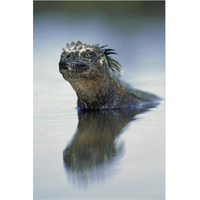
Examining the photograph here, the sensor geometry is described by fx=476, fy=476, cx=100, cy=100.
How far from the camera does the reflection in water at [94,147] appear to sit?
4.07 meters

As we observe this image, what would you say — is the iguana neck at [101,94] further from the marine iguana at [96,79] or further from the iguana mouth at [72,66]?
the iguana mouth at [72,66]

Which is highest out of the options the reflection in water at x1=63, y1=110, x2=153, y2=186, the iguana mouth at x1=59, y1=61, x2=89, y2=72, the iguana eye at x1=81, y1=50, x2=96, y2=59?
the iguana eye at x1=81, y1=50, x2=96, y2=59

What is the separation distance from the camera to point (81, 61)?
6145 millimetres

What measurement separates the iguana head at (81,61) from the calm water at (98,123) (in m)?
0.56

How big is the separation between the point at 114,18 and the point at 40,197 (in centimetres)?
560

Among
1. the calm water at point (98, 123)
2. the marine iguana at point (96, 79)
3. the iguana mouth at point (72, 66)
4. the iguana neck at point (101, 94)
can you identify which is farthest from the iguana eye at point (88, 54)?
the calm water at point (98, 123)

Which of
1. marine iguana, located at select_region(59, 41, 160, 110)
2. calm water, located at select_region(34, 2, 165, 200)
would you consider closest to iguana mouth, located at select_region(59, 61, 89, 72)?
marine iguana, located at select_region(59, 41, 160, 110)

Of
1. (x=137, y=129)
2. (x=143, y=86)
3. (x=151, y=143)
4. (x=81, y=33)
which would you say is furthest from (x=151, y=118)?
(x=81, y=33)

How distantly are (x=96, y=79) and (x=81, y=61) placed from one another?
41 centimetres

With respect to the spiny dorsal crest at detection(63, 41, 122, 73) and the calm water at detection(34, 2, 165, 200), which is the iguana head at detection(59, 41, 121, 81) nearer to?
the spiny dorsal crest at detection(63, 41, 122, 73)

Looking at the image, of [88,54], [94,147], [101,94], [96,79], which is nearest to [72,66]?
[88,54]

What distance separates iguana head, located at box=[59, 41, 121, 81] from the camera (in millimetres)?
6051

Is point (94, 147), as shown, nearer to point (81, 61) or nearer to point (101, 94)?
point (81, 61)

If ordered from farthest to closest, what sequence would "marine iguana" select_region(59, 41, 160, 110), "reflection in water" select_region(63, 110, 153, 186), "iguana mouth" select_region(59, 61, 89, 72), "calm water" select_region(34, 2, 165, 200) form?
"marine iguana" select_region(59, 41, 160, 110) → "iguana mouth" select_region(59, 61, 89, 72) → "reflection in water" select_region(63, 110, 153, 186) → "calm water" select_region(34, 2, 165, 200)
